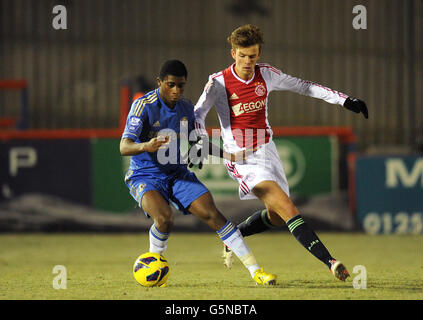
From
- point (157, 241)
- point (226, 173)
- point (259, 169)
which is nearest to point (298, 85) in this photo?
point (259, 169)

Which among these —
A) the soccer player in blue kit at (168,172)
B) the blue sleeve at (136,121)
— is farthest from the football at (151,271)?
the blue sleeve at (136,121)

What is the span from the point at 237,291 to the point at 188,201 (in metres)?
0.84

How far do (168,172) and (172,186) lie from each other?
0.12 meters

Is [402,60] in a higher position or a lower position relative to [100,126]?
higher

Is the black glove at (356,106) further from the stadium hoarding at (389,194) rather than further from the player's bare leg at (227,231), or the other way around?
the stadium hoarding at (389,194)

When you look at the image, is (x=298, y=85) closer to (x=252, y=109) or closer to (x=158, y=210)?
(x=252, y=109)

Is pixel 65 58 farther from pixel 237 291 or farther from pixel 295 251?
pixel 237 291

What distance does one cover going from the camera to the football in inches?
230

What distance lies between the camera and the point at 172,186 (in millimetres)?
6086

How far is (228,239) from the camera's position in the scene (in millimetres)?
→ 6027

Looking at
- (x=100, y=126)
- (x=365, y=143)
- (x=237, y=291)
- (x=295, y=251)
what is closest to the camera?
(x=237, y=291)

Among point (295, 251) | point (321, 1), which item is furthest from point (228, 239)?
point (321, 1)

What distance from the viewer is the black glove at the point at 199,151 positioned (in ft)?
19.4

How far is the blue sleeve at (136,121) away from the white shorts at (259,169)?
0.98m
